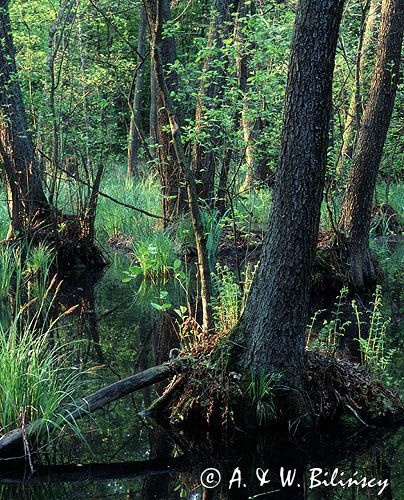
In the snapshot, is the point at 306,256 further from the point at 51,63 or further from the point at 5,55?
the point at 5,55

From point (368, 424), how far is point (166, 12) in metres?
8.32

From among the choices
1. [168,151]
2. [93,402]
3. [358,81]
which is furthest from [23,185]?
[93,402]

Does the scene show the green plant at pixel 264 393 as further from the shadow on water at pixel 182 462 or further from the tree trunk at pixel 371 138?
the tree trunk at pixel 371 138

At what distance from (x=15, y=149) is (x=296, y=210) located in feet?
22.0

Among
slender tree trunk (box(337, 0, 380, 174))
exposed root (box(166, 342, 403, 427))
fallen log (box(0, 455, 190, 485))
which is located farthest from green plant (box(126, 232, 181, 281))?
fallen log (box(0, 455, 190, 485))

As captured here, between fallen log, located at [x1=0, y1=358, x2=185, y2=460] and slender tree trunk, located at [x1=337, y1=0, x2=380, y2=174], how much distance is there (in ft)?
18.1

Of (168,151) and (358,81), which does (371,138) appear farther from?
(168,151)

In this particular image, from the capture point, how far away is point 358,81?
9.70 meters

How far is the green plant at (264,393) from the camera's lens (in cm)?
474

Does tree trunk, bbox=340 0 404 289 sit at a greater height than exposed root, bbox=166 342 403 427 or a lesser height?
greater

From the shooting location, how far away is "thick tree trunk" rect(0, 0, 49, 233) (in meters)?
10.0

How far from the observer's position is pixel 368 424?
4.93 metres

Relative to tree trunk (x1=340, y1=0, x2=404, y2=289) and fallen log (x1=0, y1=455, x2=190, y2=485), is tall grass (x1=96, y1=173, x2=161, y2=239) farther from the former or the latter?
fallen log (x1=0, y1=455, x2=190, y2=485)

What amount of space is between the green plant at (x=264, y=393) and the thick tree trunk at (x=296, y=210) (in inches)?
1.9
